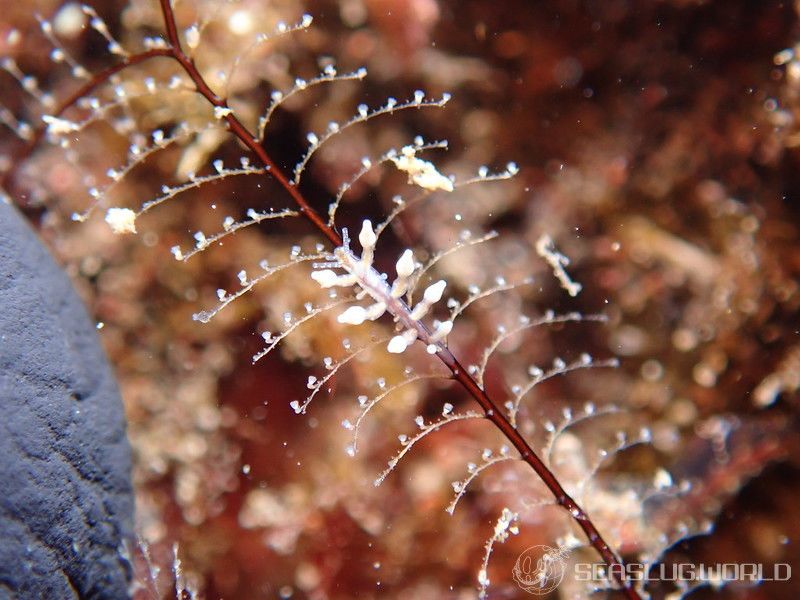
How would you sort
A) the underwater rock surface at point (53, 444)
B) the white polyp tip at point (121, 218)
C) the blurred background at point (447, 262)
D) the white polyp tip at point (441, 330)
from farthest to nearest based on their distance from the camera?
the blurred background at point (447, 262) → the white polyp tip at point (121, 218) → the underwater rock surface at point (53, 444) → the white polyp tip at point (441, 330)

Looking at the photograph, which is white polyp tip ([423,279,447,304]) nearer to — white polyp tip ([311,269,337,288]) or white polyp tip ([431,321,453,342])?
white polyp tip ([431,321,453,342])

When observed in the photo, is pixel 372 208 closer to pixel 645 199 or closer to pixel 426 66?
pixel 426 66

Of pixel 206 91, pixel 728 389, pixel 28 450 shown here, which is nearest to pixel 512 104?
pixel 206 91

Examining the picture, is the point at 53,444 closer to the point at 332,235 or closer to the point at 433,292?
the point at 332,235

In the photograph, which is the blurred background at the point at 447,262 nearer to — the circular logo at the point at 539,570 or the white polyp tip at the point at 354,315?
the circular logo at the point at 539,570

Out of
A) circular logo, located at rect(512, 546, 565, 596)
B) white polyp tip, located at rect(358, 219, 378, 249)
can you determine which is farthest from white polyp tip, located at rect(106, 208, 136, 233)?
circular logo, located at rect(512, 546, 565, 596)

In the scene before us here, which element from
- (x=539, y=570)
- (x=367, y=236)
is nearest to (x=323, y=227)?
(x=367, y=236)

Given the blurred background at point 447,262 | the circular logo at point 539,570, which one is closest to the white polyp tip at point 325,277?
the blurred background at point 447,262
